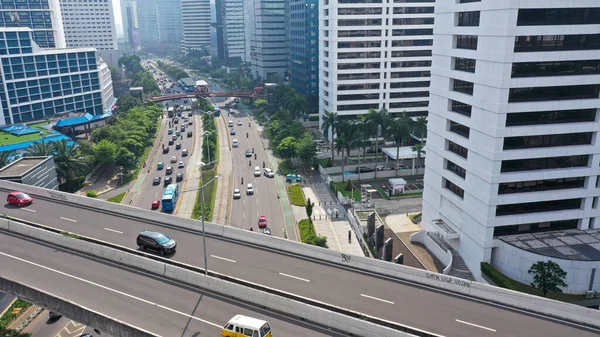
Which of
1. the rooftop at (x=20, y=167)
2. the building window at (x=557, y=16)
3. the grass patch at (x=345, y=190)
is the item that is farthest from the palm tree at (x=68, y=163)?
the building window at (x=557, y=16)

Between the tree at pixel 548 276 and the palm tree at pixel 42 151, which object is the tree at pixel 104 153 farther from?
the tree at pixel 548 276

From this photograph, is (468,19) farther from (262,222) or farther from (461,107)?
(262,222)

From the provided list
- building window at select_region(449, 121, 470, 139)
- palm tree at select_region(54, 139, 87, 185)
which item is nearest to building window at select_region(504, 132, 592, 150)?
building window at select_region(449, 121, 470, 139)

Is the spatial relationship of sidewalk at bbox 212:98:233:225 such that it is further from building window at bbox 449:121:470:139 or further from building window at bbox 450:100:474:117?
building window at bbox 450:100:474:117

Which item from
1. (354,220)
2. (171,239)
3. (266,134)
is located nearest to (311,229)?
(354,220)

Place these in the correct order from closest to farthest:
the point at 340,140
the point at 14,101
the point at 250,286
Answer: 1. the point at 250,286
2. the point at 340,140
3. the point at 14,101

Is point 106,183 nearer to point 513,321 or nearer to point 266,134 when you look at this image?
point 266,134
